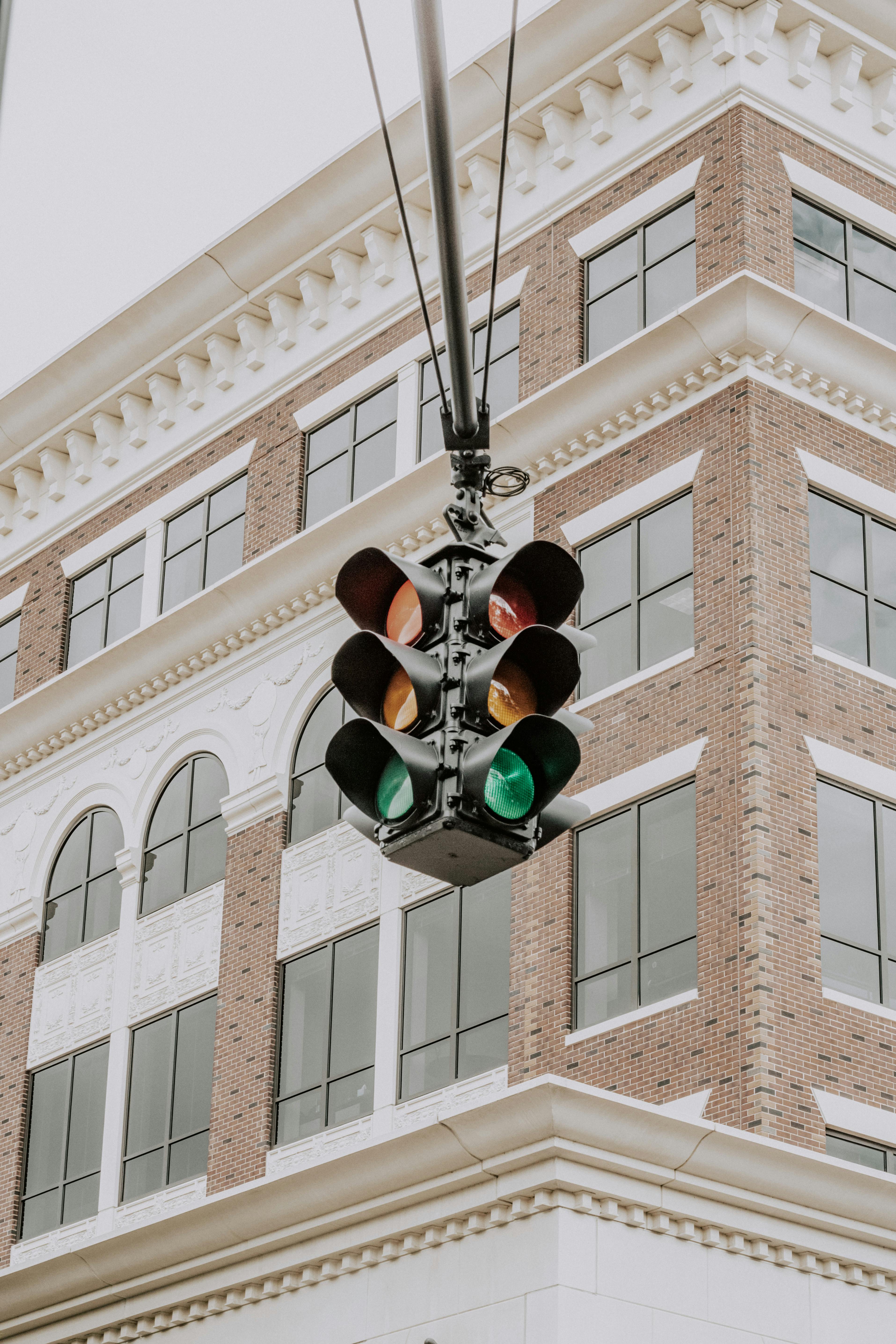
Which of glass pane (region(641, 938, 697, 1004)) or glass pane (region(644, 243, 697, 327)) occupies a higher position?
glass pane (region(644, 243, 697, 327))

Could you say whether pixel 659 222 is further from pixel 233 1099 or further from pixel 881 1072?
pixel 233 1099

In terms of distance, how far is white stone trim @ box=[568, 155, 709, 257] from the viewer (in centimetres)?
2298

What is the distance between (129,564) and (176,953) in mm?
6666

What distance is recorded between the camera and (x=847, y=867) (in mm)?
19938

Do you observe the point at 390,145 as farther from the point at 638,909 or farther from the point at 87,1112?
the point at 87,1112

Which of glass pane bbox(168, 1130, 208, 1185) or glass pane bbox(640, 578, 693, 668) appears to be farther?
glass pane bbox(168, 1130, 208, 1185)

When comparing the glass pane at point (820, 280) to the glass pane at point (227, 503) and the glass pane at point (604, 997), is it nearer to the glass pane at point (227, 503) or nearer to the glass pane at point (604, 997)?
the glass pane at point (604, 997)

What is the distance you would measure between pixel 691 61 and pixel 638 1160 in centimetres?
1399

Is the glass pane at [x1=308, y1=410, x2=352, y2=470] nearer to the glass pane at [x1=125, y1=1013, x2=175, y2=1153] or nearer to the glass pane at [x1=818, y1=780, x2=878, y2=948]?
Answer: the glass pane at [x1=125, y1=1013, x2=175, y2=1153]

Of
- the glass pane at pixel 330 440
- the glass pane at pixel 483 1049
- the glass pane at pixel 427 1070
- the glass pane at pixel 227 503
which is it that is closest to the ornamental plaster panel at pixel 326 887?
the glass pane at pixel 427 1070

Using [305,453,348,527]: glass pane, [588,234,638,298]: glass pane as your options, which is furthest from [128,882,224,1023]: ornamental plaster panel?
[588,234,638,298]: glass pane

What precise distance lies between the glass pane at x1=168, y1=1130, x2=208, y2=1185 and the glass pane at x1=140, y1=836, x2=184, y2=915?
332 cm

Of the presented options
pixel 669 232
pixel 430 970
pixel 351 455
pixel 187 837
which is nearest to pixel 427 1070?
pixel 430 970

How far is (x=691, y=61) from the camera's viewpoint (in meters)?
23.5
